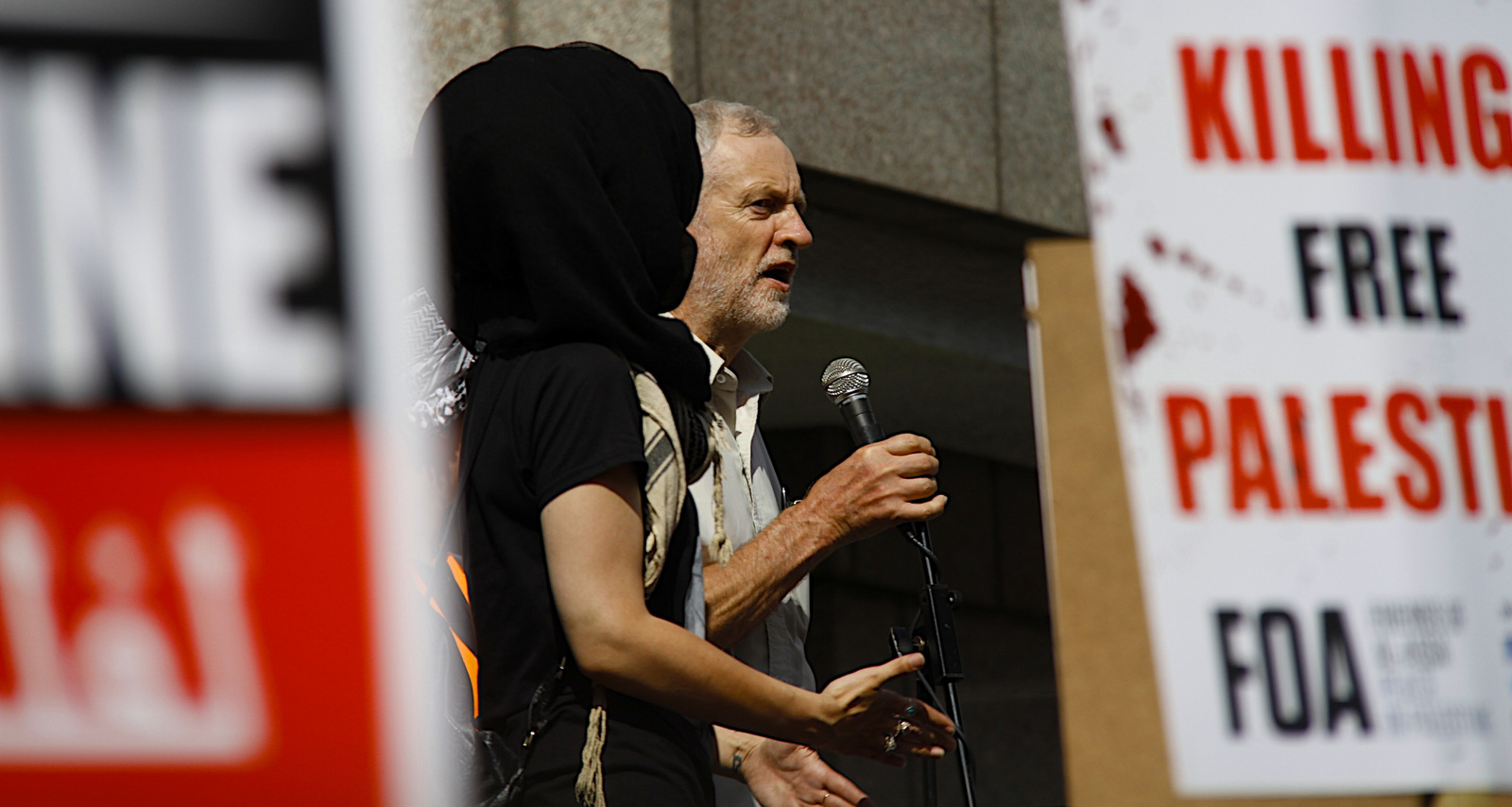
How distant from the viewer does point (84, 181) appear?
89 centimetres

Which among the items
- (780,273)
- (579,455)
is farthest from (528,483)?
(780,273)

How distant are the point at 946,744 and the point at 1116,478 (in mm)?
951

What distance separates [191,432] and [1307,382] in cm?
108

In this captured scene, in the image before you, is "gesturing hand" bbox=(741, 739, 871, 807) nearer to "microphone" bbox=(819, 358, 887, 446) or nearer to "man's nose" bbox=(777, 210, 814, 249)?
"microphone" bbox=(819, 358, 887, 446)

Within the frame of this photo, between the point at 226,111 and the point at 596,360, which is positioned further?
the point at 596,360

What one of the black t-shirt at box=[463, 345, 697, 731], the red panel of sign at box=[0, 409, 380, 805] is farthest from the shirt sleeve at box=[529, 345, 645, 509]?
the red panel of sign at box=[0, 409, 380, 805]

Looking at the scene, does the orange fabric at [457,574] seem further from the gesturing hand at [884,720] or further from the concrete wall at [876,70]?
the concrete wall at [876,70]

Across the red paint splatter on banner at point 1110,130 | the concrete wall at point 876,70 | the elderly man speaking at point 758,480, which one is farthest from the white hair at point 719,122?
the red paint splatter on banner at point 1110,130

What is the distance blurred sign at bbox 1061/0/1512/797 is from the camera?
158 cm

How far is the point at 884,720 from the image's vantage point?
235cm

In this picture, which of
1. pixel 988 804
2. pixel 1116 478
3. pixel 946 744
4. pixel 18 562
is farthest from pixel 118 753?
pixel 988 804

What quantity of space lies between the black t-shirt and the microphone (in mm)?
687

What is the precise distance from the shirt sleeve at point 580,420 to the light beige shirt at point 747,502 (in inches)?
16.8

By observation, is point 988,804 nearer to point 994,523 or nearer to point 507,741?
point 994,523
